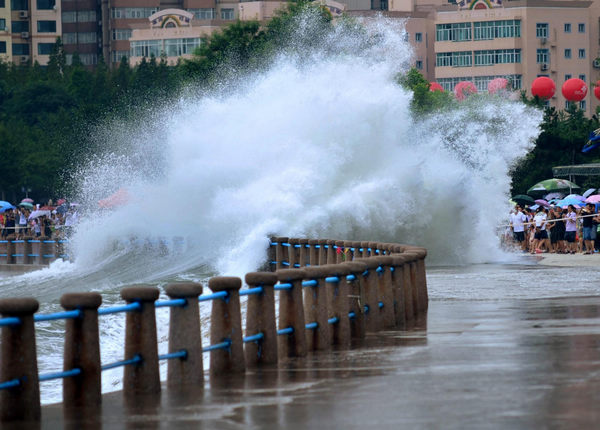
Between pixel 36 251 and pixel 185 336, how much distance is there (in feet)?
113

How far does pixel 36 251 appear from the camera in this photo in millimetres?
45625

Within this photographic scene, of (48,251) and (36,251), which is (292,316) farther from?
(36,251)

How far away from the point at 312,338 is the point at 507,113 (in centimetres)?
3068

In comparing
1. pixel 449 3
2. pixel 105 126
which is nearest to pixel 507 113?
pixel 105 126

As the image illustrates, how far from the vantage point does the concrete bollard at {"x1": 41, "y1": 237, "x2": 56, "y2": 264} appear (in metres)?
44.4

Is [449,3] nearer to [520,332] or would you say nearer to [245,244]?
[245,244]

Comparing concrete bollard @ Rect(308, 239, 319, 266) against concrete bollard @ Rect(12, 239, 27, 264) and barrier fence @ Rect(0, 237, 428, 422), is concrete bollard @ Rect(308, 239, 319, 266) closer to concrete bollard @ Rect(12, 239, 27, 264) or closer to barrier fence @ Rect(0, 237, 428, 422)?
barrier fence @ Rect(0, 237, 428, 422)

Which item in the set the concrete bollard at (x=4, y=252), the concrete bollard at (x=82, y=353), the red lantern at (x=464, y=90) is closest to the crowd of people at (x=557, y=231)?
the concrete bollard at (x=4, y=252)

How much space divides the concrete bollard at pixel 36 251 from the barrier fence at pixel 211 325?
27.7m

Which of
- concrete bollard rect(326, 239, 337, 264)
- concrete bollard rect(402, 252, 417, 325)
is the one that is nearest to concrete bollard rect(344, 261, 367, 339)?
concrete bollard rect(402, 252, 417, 325)

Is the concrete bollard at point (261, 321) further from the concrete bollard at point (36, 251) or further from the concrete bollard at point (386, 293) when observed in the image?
the concrete bollard at point (36, 251)

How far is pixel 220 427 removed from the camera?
9578 millimetres

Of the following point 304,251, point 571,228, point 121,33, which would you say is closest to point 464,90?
point 571,228

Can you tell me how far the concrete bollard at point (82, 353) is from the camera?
428 inches
